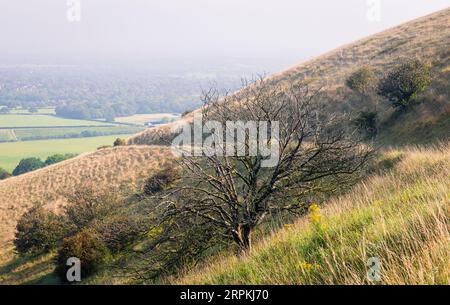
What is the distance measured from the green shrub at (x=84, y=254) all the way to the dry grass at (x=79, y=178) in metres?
12.0

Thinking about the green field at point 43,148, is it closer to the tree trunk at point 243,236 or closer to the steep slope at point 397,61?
the steep slope at point 397,61

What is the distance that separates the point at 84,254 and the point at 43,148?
8900 centimetres


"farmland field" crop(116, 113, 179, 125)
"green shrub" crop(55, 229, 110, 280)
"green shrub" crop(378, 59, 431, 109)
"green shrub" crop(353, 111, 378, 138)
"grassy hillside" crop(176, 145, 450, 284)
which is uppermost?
"green shrub" crop(378, 59, 431, 109)

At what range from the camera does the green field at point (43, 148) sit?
85806 mm

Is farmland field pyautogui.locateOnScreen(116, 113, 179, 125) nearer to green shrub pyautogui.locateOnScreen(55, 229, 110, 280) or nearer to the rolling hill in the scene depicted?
the rolling hill

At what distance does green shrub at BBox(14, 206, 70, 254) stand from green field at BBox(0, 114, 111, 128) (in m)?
125

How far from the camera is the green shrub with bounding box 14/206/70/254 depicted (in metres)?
21.5

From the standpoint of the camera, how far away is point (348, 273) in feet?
12.9

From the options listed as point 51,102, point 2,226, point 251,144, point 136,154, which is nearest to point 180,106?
point 51,102

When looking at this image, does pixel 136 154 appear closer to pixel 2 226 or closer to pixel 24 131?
pixel 2 226

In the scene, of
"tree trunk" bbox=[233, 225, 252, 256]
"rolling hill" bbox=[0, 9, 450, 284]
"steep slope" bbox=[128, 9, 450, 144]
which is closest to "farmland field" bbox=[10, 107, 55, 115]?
"steep slope" bbox=[128, 9, 450, 144]

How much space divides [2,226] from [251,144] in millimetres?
24890

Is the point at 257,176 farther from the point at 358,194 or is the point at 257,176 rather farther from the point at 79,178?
the point at 79,178

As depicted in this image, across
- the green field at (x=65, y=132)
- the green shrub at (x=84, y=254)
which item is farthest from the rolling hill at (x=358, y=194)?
the green field at (x=65, y=132)
